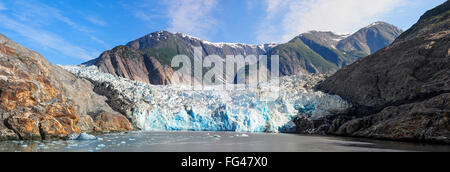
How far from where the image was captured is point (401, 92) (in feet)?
81.1

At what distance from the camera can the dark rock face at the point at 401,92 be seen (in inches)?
667

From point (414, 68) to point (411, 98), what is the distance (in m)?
4.37

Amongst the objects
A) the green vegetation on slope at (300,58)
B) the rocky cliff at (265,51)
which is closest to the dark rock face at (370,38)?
the rocky cliff at (265,51)

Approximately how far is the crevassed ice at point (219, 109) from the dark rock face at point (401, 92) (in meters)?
3.43

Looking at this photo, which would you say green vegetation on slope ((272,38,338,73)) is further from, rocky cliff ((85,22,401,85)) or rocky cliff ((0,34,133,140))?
rocky cliff ((0,34,133,140))

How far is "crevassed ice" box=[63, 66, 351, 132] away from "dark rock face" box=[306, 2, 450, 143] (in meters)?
3.43

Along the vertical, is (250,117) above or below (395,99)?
below

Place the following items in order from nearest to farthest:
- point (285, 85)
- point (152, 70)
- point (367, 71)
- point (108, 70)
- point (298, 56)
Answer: point (367, 71), point (285, 85), point (108, 70), point (152, 70), point (298, 56)

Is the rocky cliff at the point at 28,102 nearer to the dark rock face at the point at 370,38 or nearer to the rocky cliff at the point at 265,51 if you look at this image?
the rocky cliff at the point at 265,51

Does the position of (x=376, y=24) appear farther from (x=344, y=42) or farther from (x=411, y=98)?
(x=411, y=98)
